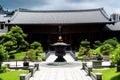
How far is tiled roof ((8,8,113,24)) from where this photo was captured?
56.2 metres

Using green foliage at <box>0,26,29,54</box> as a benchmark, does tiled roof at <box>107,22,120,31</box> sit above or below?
above

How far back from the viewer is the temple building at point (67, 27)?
5528cm

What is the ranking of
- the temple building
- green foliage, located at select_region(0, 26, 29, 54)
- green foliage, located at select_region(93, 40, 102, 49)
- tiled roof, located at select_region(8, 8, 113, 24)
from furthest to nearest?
tiled roof, located at select_region(8, 8, 113, 24)
the temple building
green foliage, located at select_region(93, 40, 102, 49)
green foliage, located at select_region(0, 26, 29, 54)

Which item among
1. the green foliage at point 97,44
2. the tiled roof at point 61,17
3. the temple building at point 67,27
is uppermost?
the tiled roof at point 61,17

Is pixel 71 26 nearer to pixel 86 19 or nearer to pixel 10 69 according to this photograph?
pixel 86 19

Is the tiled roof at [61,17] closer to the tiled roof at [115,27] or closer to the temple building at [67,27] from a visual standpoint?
the temple building at [67,27]

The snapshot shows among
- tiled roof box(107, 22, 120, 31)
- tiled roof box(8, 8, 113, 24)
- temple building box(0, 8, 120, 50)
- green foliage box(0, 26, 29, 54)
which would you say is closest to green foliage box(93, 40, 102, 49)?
temple building box(0, 8, 120, 50)

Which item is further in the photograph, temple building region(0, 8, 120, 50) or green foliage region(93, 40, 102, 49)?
temple building region(0, 8, 120, 50)

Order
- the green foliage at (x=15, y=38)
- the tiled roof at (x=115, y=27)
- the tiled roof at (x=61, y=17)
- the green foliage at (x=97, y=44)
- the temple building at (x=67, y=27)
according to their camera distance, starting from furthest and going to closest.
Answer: the tiled roof at (x=115, y=27)
the tiled roof at (x=61, y=17)
the temple building at (x=67, y=27)
the green foliage at (x=97, y=44)
the green foliage at (x=15, y=38)

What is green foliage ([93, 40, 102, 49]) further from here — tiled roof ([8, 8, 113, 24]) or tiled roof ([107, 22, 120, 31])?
tiled roof ([107, 22, 120, 31])

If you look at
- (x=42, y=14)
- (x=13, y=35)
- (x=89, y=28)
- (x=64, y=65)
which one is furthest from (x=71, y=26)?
(x=64, y=65)

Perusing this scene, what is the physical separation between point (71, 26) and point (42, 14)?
A: 8.54m

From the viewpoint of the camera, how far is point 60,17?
196 feet

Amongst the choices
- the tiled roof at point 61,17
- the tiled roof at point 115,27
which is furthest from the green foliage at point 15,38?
the tiled roof at point 115,27
